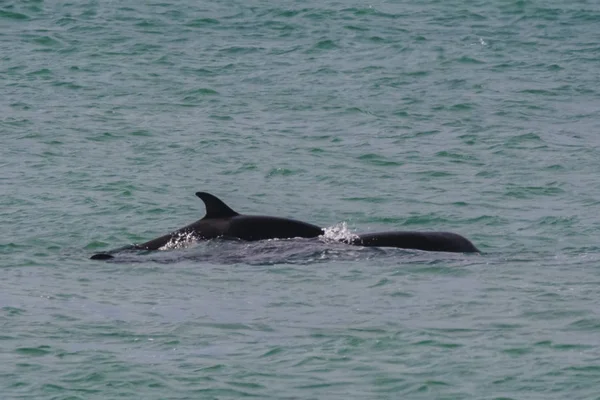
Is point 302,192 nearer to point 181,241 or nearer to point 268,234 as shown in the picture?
point 268,234

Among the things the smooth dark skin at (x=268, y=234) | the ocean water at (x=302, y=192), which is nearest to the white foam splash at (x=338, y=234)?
the smooth dark skin at (x=268, y=234)

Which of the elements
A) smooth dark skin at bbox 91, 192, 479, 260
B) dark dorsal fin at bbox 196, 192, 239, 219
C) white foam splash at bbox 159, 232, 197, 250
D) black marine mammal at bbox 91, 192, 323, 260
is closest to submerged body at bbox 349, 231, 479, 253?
smooth dark skin at bbox 91, 192, 479, 260

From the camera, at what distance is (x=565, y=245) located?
1961 centimetres

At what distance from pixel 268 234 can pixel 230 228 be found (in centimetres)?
52

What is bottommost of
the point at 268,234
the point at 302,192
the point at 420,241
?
the point at 302,192

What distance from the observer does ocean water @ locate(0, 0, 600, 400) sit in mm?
13258

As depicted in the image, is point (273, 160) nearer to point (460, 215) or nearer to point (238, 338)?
point (460, 215)

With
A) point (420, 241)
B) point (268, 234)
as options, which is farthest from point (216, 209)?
point (420, 241)

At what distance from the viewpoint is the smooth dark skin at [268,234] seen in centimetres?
1877

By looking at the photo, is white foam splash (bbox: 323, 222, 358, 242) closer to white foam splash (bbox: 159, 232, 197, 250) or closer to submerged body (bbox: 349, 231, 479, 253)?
submerged body (bbox: 349, 231, 479, 253)

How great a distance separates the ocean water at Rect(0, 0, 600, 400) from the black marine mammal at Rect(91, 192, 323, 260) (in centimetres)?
39

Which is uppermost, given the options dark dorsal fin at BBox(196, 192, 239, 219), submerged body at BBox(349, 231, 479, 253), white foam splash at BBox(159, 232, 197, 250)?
dark dorsal fin at BBox(196, 192, 239, 219)

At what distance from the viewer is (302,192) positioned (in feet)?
77.6

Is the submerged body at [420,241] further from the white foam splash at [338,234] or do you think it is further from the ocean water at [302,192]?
the ocean water at [302,192]
